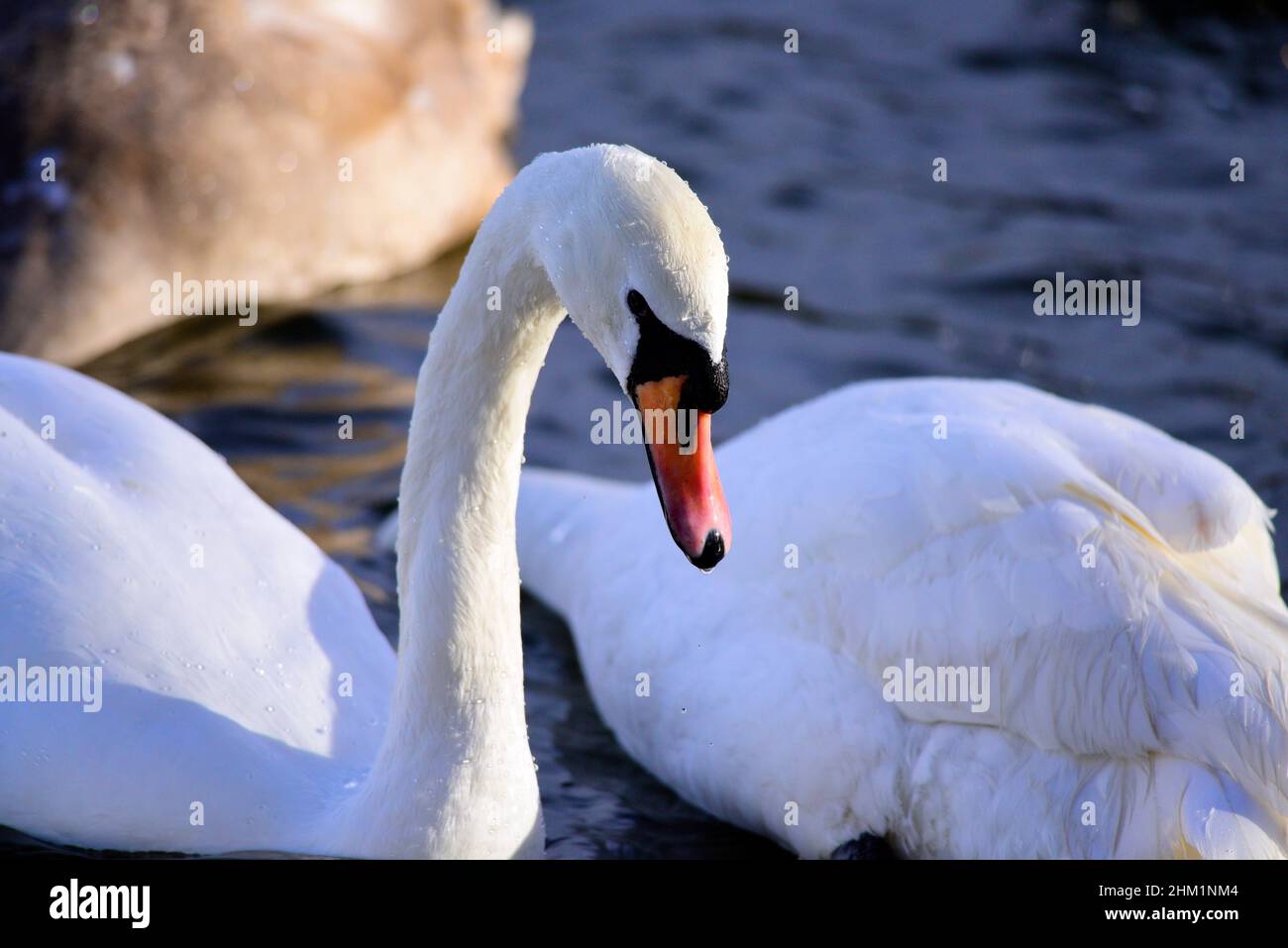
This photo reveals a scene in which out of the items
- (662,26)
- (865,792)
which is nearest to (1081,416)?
(865,792)

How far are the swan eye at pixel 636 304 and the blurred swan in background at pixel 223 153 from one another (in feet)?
13.2

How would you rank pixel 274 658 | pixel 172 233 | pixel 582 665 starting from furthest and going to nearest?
pixel 172 233, pixel 582 665, pixel 274 658

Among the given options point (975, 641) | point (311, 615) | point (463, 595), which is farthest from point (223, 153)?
point (975, 641)

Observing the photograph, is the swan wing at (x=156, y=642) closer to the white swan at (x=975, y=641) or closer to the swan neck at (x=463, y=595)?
the swan neck at (x=463, y=595)

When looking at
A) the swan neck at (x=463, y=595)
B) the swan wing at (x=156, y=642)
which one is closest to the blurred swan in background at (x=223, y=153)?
the swan wing at (x=156, y=642)

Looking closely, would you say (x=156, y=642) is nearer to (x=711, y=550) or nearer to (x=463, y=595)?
(x=463, y=595)

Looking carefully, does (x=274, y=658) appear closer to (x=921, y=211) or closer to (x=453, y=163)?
(x=453, y=163)

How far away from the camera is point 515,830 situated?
4074 millimetres

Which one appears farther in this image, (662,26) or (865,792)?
(662,26)

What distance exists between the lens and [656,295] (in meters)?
3.22

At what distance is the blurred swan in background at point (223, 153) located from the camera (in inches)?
271

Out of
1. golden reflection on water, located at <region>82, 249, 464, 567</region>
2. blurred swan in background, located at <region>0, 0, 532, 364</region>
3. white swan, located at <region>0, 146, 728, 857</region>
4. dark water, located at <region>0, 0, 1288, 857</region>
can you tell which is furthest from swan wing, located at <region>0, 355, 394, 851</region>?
blurred swan in background, located at <region>0, 0, 532, 364</region>

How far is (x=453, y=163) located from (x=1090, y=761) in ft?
14.8
